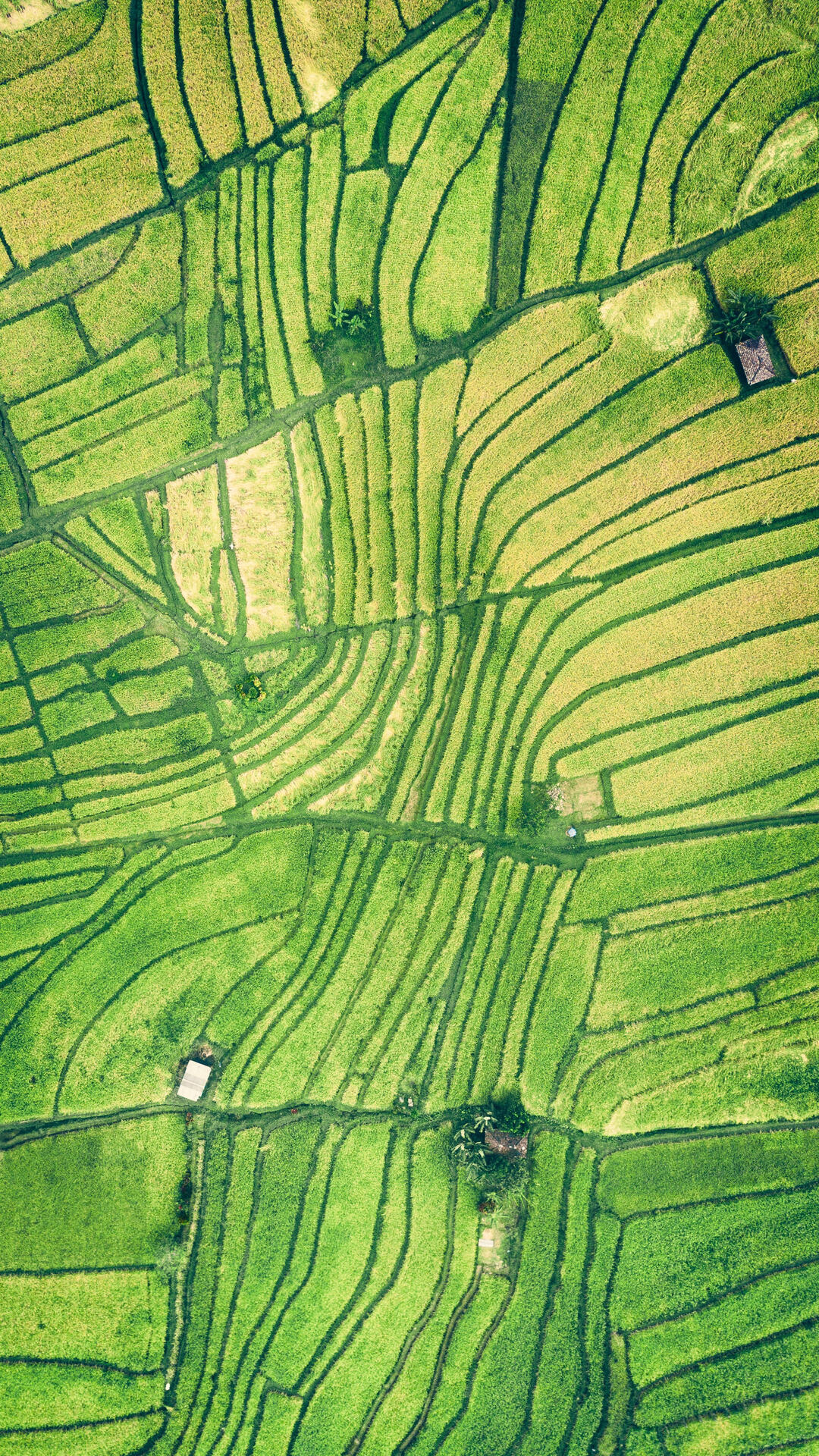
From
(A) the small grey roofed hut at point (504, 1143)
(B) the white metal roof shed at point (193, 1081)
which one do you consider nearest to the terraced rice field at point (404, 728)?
(B) the white metal roof shed at point (193, 1081)

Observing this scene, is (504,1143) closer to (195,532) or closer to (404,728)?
(404,728)

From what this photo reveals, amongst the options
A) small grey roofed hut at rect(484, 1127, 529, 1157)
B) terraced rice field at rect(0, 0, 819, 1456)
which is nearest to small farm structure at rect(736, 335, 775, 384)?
terraced rice field at rect(0, 0, 819, 1456)

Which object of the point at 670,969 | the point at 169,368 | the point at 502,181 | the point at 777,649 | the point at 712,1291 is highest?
the point at 502,181

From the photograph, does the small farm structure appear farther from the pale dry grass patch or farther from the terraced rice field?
the pale dry grass patch

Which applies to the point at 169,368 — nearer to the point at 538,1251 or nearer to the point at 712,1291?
the point at 538,1251

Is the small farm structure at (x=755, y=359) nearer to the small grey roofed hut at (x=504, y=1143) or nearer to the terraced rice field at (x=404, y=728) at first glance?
the terraced rice field at (x=404, y=728)

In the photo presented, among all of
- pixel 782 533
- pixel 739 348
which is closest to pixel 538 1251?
pixel 782 533
